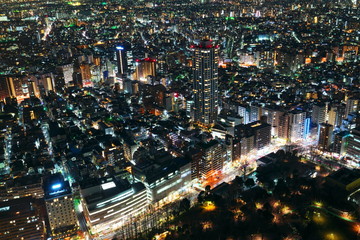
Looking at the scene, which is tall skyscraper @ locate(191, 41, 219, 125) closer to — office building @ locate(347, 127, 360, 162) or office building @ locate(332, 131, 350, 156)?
office building @ locate(332, 131, 350, 156)

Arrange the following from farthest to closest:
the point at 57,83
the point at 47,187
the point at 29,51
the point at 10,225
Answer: the point at 29,51 < the point at 57,83 < the point at 47,187 < the point at 10,225

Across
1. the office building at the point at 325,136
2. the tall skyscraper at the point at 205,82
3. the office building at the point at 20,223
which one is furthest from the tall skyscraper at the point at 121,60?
the office building at the point at 20,223

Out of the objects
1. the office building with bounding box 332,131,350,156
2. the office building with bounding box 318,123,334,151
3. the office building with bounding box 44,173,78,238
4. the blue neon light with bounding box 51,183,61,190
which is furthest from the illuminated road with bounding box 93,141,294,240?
the office building with bounding box 332,131,350,156

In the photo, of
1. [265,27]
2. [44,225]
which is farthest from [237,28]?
[44,225]

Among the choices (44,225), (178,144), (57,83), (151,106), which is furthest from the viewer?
(57,83)

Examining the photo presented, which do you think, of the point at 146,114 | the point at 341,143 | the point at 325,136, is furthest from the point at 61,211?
the point at 341,143

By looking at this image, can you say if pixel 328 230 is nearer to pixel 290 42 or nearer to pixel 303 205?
pixel 303 205

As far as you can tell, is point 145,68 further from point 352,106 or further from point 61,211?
point 61,211
